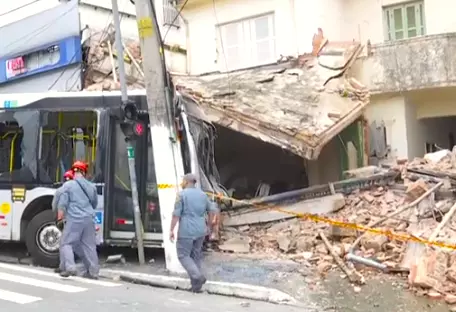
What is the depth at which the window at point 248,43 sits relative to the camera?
60.2 ft

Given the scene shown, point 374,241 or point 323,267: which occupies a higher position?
point 374,241

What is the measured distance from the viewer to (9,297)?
793 centimetres

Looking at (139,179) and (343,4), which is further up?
(343,4)

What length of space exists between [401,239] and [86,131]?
520 centimetres

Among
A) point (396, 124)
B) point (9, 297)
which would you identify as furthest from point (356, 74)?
point (9, 297)

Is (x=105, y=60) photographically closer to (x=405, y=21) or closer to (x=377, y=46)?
(x=377, y=46)

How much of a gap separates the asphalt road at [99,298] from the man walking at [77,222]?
26cm

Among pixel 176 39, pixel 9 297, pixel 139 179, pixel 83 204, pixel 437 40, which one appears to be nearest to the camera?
pixel 9 297

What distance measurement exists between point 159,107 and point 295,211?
3.48m

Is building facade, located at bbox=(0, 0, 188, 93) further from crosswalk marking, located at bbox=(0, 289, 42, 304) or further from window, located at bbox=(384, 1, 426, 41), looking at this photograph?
crosswalk marking, located at bbox=(0, 289, 42, 304)

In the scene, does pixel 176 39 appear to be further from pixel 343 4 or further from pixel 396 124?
pixel 396 124

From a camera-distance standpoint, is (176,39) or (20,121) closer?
(20,121)

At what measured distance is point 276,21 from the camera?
18.2m

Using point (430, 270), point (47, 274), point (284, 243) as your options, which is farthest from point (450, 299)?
point (47, 274)
